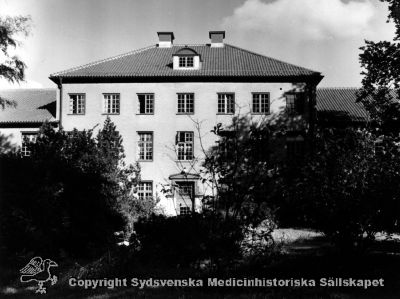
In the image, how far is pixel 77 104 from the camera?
1135 inches

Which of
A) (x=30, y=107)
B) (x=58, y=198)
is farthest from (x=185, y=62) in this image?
(x=58, y=198)

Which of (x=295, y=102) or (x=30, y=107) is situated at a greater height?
(x=30, y=107)

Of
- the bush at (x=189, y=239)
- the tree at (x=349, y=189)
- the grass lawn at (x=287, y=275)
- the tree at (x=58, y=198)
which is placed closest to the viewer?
the bush at (x=189, y=239)

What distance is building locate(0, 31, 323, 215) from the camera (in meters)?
28.2

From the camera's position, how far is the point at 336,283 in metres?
9.04

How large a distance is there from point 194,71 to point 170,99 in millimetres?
2642

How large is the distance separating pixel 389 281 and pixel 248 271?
331cm

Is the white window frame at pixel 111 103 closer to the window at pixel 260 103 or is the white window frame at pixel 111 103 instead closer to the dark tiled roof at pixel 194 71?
the dark tiled roof at pixel 194 71

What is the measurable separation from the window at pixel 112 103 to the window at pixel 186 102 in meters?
4.50

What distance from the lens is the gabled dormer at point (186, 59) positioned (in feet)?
95.0

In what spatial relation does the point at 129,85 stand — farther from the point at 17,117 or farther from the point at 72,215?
the point at 72,215

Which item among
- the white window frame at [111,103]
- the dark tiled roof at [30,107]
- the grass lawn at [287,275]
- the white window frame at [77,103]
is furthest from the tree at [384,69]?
the dark tiled roof at [30,107]

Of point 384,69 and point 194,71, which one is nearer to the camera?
point 384,69

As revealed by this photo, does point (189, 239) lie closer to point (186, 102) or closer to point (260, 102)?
point (186, 102)
